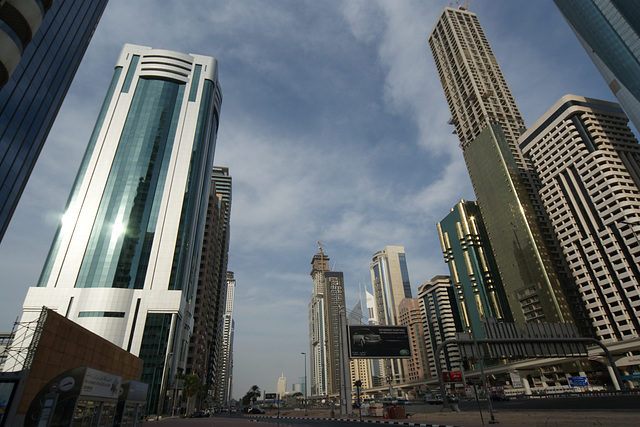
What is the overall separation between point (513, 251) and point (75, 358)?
419ft

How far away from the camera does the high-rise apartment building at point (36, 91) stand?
42.2m

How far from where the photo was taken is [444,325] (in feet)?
584

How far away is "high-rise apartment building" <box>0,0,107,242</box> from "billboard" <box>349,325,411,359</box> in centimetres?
4789

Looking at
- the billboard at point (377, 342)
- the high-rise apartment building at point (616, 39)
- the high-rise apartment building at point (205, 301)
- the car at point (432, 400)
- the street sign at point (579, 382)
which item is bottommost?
the car at point (432, 400)

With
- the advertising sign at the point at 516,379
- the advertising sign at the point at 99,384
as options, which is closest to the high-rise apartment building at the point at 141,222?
the advertising sign at the point at 99,384

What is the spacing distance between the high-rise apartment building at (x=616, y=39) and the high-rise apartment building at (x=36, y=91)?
4894 inches

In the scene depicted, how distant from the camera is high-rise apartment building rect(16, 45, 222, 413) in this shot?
76312mm

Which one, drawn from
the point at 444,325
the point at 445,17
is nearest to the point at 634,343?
the point at 444,325

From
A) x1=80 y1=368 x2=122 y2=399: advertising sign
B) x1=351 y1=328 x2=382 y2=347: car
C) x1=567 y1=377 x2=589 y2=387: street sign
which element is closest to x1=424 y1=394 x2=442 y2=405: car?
x1=567 y1=377 x2=589 y2=387: street sign

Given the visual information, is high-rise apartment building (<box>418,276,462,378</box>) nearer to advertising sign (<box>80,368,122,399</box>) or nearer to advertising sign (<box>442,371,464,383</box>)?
advertising sign (<box>442,371,464,383</box>)

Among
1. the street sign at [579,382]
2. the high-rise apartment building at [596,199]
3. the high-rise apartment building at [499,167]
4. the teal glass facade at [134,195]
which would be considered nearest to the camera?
the street sign at [579,382]

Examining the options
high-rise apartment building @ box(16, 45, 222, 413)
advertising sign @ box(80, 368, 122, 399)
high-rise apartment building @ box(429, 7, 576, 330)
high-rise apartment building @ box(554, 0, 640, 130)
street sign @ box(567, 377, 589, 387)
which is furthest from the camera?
high-rise apartment building @ box(429, 7, 576, 330)

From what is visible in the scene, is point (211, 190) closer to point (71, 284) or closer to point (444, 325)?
point (71, 284)

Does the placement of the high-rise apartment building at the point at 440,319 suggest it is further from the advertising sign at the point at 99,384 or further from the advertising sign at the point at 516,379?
the advertising sign at the point at 99,384
